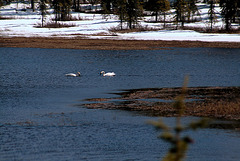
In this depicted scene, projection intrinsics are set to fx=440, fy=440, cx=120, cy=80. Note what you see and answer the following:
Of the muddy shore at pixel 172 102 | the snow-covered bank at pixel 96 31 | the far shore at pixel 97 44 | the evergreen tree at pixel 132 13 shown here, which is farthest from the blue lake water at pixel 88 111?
the evergreen tree at pixel 132 13

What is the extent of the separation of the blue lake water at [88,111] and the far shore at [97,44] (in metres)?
13.3

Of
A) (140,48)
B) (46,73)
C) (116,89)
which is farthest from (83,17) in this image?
(116,89)

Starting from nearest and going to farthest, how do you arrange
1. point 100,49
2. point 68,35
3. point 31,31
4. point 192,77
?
point 192,77 → point 100,49 → point 68,35 → point 31,31

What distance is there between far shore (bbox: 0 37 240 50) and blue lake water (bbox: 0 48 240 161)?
1329 centimetres

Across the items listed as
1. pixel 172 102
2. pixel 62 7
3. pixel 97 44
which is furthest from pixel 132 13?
pixel 172 102

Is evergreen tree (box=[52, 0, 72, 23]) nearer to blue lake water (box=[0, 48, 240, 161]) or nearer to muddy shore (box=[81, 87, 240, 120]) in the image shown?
blue lake water (box=[0, 48, 240, 161])

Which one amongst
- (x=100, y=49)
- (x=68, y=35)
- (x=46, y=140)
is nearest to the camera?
(x=46, y=140)

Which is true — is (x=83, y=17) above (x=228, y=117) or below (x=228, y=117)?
above

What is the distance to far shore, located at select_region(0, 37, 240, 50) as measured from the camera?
6081cm

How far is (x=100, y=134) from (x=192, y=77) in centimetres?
1844

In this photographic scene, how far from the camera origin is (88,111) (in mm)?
19984

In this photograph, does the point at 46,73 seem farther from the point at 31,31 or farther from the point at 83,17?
the point at 83,17

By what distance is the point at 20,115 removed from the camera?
18812 millimetres

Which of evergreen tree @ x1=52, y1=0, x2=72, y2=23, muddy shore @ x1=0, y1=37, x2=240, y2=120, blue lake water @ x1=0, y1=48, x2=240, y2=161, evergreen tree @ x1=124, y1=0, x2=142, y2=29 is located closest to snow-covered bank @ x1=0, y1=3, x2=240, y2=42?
evergreen tree @ x1=52, y1=0, x2=72, y2=23
